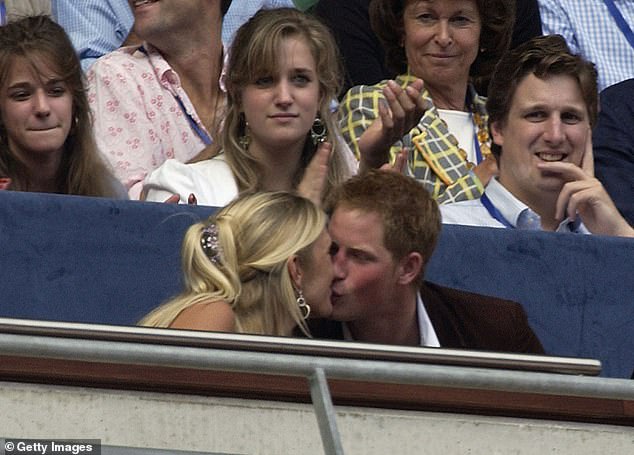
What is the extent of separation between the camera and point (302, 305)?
4.22m

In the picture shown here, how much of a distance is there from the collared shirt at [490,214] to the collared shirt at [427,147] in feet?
0.32

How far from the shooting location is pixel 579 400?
151 inches

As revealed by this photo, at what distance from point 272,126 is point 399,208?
0.68 meters

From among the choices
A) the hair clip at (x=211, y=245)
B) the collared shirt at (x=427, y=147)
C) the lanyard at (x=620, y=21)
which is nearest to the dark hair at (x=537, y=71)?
the collared shirt at (x=427, y=147)

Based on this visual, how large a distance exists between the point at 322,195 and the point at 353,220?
20.6 inches

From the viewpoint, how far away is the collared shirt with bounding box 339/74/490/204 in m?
5.43

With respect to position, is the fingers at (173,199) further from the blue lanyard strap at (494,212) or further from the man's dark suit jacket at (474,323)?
the blue lanyard strap at (494,212)

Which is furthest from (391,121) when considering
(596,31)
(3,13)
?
(596,31)

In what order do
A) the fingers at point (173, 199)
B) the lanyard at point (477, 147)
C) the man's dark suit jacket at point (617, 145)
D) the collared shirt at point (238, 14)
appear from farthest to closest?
the collared shirt at point (238, 14) → the lanyard at point (477, 147) → the man's dark suit jacket at point (617, 145) → the fingers at point (173, 199)

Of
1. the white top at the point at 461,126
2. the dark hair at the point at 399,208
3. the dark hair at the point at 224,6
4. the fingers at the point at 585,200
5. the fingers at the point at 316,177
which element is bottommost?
the dark hair at the point at 399,208

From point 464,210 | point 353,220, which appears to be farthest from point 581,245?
point 353,220

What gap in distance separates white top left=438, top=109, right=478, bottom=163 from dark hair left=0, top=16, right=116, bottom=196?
123 centimetres

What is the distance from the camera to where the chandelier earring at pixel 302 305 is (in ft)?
13.8

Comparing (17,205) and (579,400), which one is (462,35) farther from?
(579,400)
